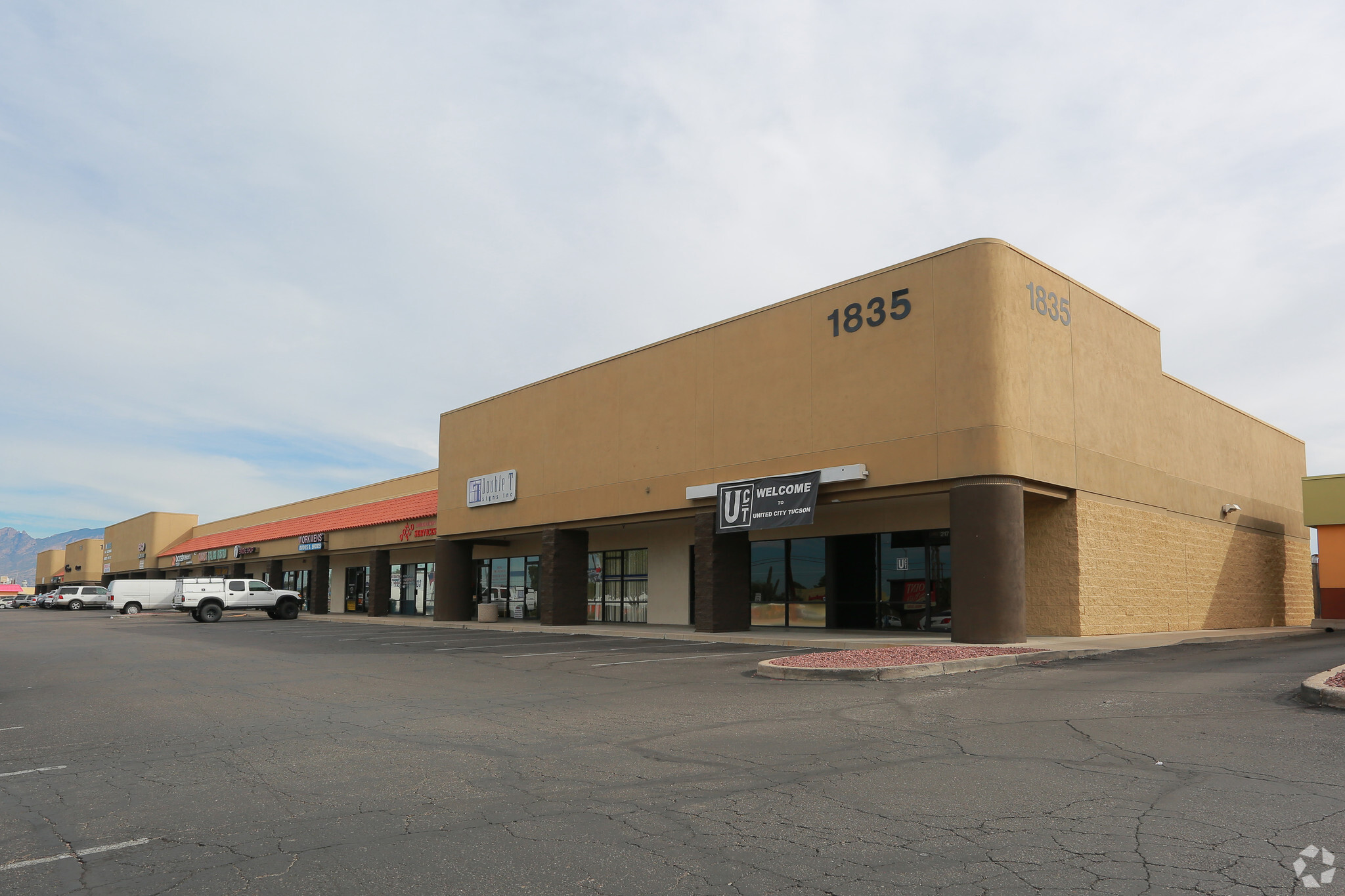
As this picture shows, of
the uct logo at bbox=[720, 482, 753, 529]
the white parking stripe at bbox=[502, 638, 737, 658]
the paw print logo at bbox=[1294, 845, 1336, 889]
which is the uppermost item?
the uct logo at bbox=[720, 482, 753, 529]

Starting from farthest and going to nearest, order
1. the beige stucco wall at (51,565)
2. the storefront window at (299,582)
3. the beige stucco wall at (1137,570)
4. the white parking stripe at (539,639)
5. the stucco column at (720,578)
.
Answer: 1. the beige stucco wall at (51,565)
2. the storefront window at (299,582)
3. the stucco column at (720,578)
4. the white parking stripe at (539,639)
5. the beige stucco wall at (1137,570)

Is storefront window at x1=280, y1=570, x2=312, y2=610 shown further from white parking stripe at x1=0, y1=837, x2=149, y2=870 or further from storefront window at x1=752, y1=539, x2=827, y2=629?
white parking stripe at x1=0, y1=837, x2=149, y2=870

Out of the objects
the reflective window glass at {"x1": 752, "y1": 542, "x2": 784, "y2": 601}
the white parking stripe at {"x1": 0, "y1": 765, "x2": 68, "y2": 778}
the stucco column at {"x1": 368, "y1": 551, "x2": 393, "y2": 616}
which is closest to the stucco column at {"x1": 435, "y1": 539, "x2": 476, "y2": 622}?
the stucco column at {"x1": 368, "y1": 551, "x2": 393, "y2": 616}

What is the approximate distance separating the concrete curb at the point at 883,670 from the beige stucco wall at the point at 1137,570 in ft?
22.3

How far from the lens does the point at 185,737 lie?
927 cm

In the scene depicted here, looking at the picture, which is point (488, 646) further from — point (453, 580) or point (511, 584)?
point (511, 584)

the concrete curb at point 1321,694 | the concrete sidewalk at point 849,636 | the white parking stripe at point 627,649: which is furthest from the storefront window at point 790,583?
the concrete curb at point 1321,694

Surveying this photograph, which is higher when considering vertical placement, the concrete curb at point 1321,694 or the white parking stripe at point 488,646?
the concrete curb at point 1321,694

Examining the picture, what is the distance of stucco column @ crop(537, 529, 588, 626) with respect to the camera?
31.6 meters

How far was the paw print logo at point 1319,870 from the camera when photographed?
4.39 m

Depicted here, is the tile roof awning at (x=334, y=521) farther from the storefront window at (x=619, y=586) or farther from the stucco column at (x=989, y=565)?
the stucco column at (x=989, y=565)

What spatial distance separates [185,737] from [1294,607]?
3845 cm

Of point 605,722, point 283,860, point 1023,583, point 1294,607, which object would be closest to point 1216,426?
point 1294,607

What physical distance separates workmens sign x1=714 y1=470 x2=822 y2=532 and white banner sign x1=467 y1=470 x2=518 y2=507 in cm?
1123
